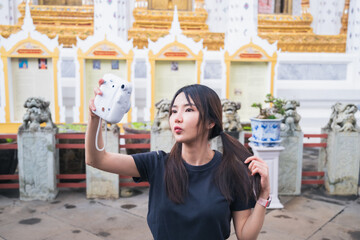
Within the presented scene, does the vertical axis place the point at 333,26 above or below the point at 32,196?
above

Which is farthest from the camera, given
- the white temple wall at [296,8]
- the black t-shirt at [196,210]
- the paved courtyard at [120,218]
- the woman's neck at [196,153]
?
the white temple wall at [296,8]

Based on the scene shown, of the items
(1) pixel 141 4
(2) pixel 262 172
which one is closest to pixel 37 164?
(2) pixel 262 172

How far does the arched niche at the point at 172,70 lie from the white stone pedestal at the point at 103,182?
389 cm

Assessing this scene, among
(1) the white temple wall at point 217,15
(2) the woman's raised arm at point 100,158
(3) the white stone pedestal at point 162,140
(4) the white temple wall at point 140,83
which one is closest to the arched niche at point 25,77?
(4) the white temple wall at point 140,83

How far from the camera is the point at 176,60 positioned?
8.56 metres

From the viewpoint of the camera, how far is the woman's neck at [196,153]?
65.7 inches

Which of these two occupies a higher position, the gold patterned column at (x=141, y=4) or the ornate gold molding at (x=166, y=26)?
the gold patterned column at (x=141, y=4)

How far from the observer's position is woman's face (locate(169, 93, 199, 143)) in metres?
1.58

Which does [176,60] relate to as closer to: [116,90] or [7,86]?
[7,86]

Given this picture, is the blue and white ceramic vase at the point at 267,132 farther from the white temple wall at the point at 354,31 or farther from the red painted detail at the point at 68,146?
the white temple wall at the point at 354,31

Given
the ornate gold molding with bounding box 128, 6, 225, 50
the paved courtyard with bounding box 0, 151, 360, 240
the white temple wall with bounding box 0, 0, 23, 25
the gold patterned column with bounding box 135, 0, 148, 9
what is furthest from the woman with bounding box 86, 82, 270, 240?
the white temple wall with bounding box 0, 0, 23, 25

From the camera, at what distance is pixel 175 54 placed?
27.4 ft

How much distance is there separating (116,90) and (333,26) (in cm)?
1245

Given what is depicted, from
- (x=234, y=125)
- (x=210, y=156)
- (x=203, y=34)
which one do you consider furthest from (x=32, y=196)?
(x=203, y=34)
